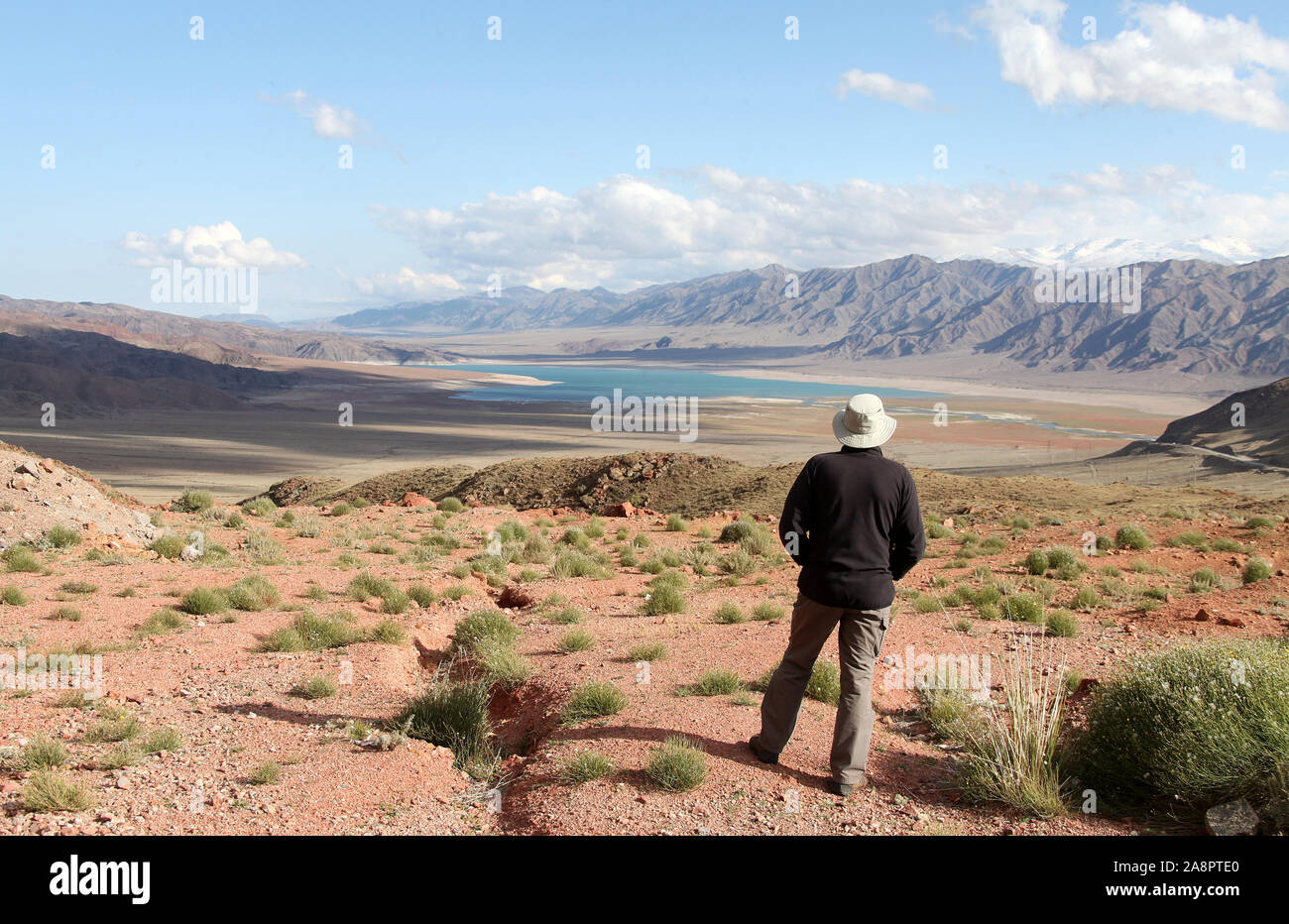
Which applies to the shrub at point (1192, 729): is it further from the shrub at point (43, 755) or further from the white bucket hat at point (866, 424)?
the shrub at point (43, 755)

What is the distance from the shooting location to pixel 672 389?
→ 429 feet

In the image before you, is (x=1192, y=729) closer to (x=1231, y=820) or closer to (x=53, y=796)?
(x=1231, y=820)

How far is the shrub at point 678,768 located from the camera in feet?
14.9

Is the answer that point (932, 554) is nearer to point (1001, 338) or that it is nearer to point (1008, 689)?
point (1008, 689)

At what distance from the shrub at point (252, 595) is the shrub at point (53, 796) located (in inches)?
191

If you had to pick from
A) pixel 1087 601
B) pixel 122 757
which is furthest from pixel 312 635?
pixel 1087 601

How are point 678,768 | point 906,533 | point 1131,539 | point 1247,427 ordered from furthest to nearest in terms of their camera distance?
1. point 1247,427
2. point 1131,539
3. point 678,768
4. point 906,533

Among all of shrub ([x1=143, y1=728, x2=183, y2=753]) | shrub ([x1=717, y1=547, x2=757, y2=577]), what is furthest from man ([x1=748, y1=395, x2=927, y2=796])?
shrub ([x1=717, y1=547, x2=757, y2=577])

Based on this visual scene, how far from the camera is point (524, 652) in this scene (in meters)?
7.78

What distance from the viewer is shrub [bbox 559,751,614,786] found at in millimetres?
4781

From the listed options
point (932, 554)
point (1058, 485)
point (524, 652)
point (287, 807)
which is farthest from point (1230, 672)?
point (1058, 485)

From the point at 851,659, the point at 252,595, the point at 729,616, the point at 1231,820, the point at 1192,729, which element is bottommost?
the point at 729,616

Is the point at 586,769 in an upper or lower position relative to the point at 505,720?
upper

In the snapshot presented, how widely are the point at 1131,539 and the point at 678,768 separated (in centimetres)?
1125
